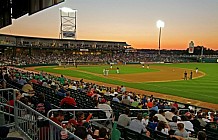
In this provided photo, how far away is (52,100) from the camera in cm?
1114

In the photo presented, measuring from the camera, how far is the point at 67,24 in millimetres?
68250

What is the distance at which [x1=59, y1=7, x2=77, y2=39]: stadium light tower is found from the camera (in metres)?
66.5

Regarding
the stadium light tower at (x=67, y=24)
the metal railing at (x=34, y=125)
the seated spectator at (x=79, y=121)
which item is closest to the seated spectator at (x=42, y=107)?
the metal railing at (x=34, y=125)

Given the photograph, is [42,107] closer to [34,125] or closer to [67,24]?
[34,125]

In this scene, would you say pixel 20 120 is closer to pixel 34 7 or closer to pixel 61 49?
pixel 34 7

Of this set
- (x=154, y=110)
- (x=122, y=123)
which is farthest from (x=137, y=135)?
(x=154, y=110)

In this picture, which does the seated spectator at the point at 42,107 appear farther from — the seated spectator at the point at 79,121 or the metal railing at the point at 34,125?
the seated spectator at the point at 79,121

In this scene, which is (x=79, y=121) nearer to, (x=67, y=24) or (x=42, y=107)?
(x=42, y=107)

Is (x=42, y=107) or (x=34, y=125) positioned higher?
(x=42, y=107)

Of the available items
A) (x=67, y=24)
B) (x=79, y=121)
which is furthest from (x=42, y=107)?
(x=67, y=24)

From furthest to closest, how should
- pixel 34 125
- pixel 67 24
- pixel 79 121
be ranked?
1. pixel 67 24
2. pixel 79 121
3. pixel 34 125

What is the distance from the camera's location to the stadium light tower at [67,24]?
66.5m

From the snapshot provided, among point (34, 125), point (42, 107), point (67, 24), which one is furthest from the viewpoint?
point (67, 24)

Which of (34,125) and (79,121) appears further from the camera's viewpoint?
(79,121)
